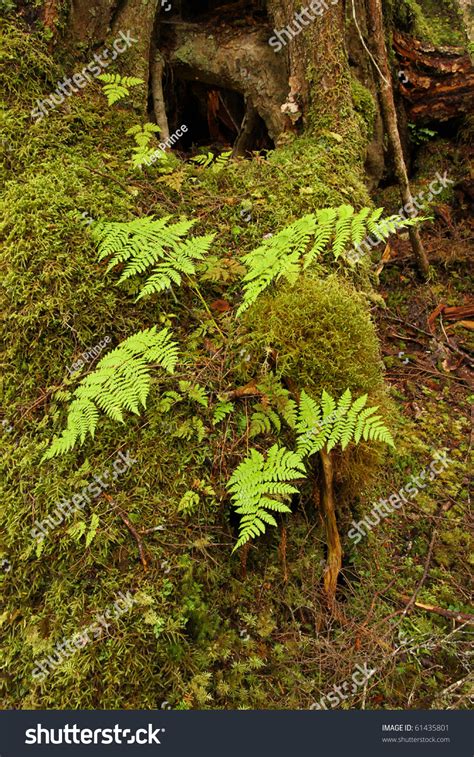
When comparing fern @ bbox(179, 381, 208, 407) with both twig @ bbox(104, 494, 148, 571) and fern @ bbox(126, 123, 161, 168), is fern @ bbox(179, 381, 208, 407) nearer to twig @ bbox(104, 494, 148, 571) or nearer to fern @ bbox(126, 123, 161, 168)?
twig @ bbox(104, 494, 148, 571)

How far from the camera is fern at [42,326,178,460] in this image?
255 centimetres

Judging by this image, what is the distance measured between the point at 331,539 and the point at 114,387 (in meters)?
1.49

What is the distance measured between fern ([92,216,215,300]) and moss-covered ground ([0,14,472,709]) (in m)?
0.18

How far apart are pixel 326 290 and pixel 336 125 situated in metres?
2.13

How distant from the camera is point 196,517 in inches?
102

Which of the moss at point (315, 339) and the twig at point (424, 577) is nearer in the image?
the moss at point (315, 339)

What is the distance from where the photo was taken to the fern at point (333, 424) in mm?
2504

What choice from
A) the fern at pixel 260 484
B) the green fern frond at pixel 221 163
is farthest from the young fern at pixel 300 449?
the green fern frond at pixel 221 163

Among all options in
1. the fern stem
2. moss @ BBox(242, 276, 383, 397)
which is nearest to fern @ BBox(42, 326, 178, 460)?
the fern stem

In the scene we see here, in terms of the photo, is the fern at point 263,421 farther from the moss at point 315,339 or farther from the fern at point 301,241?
the fern at point 301,241

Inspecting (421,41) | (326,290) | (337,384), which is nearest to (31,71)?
(326,290)

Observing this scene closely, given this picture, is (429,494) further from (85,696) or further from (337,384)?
(85,696)

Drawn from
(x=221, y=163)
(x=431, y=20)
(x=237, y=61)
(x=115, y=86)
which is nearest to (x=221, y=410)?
(x=221, y=163)

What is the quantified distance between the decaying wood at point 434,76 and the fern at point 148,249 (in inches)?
195
